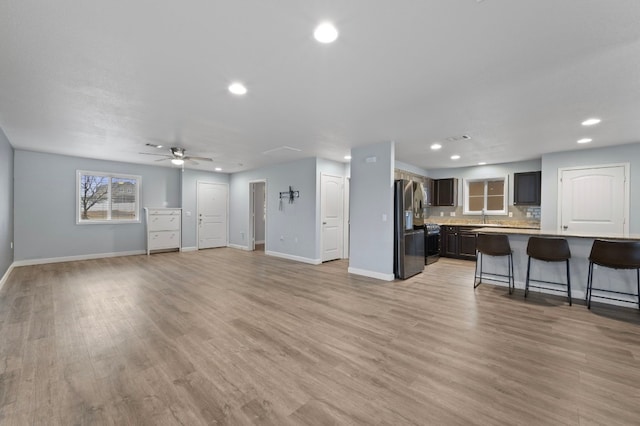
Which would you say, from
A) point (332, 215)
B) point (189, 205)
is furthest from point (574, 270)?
point (189, 205)

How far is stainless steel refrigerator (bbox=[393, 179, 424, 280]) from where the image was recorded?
4.84 metres

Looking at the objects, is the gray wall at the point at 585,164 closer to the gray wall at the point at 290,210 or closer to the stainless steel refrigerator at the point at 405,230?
the stainless steel refrigerator at the point at 405,230

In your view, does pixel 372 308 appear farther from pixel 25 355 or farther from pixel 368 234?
pixel 25 355

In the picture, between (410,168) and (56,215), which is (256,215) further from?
(410,168)

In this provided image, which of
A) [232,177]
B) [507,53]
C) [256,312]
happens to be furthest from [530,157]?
[232,177]

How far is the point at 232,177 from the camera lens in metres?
9.18

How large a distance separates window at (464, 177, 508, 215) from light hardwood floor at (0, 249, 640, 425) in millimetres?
3968

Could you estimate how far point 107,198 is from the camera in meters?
7.07

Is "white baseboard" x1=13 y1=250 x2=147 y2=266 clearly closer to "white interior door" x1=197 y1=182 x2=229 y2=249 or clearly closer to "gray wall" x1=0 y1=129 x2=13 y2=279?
"gray wall" x1=0 y1=129 x2=13 y2=279

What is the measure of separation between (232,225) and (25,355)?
684 cm

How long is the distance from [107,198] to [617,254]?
401 inches

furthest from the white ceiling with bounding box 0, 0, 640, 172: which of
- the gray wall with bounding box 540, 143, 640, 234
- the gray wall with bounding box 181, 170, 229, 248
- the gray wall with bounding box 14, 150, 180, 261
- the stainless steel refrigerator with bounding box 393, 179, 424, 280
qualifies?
the gray wall with bounding box 181, 170, 229, 248

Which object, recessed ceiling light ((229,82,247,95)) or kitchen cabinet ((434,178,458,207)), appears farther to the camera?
kitchen cabinet ((434,178,458,207))

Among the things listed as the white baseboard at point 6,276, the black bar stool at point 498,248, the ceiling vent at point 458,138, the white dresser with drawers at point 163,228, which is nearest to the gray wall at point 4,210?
the white baseboard at point 6,276
